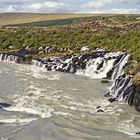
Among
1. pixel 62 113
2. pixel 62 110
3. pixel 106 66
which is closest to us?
pixel 62 113

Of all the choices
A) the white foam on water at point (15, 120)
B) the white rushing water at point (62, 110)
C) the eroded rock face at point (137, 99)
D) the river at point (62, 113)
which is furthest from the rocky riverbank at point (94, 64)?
the white foam on water at point (15, 120)

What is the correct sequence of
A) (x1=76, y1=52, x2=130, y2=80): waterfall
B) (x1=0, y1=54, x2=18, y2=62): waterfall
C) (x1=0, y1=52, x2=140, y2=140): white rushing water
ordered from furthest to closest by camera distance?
(x1=0, y1=54, x2=18, y2=62): waterfall, (x1=76, y1=52, x2=130, y2=80): waterfall, (x1=0, y1=52, x2=140, y2=140): white rushing water

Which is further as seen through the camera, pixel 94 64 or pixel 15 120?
pixel 94 64

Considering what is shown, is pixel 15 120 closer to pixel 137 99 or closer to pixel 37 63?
pixel 137 99

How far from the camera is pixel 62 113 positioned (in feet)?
115

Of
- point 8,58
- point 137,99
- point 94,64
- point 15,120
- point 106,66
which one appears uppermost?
point 137,99

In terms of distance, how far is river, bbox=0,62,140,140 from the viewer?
2944 centimetres

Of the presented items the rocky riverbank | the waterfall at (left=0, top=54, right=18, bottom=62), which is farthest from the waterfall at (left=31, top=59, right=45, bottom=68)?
the waterfall at (left=0, top=54, right=18, bottom=62)

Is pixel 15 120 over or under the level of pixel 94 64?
over

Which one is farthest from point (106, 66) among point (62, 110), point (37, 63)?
point (62, 110)

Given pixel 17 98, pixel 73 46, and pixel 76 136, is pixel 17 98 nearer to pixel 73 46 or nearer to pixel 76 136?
pixel 76 136

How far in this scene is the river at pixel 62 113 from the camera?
2944cm

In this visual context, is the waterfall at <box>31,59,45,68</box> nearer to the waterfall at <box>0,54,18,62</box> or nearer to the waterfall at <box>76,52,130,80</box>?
the waterfall at <box>0,54,18,62</box>

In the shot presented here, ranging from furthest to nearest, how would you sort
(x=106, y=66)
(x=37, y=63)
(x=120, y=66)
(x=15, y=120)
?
(x=37, y=63), (x=106, y=66), (x=120, y=66), (x=15, y=120)
